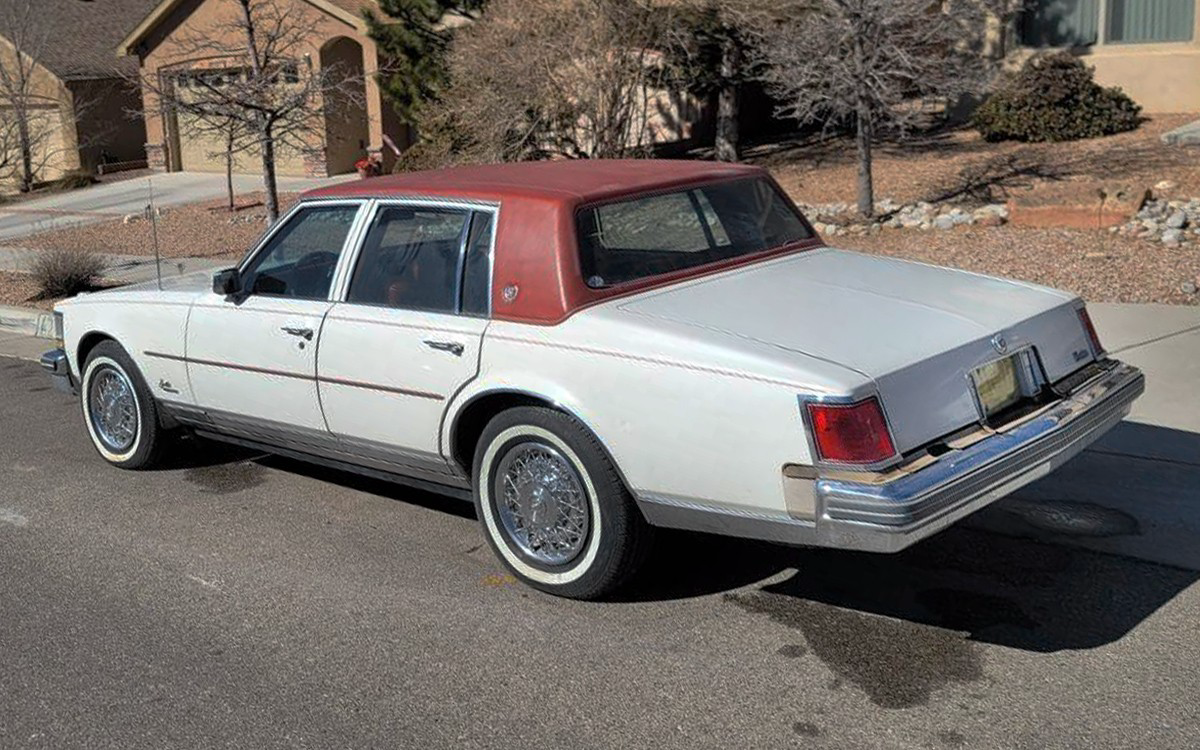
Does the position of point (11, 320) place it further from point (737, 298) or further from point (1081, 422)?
point (1081, 422)

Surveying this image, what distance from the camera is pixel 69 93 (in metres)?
31.3

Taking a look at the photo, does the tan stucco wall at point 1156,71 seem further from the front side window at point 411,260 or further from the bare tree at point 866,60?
the front side window at point 411,260

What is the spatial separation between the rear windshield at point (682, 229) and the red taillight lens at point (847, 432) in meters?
1.24

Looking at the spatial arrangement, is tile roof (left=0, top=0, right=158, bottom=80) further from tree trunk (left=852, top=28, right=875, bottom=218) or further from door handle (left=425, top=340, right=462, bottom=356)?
door handle (left=425, top=340, right=462, bottom=356)

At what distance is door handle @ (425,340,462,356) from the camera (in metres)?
5.19

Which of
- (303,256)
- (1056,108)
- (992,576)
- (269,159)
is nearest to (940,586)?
(992,576)

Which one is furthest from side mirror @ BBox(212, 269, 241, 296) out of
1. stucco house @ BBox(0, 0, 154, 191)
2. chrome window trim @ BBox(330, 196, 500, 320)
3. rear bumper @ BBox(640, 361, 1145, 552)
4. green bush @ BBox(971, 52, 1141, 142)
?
stucco house @ BBox(0, 0, 154, 191)

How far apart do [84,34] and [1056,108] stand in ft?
87.9

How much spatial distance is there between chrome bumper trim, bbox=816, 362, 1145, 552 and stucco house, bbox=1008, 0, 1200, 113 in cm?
1507

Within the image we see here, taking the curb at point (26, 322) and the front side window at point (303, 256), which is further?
the curb at point (26, 322)

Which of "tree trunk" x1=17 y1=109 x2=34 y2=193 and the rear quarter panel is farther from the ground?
"tree trunk" x1=17 y1=109 x2=34 y2=193

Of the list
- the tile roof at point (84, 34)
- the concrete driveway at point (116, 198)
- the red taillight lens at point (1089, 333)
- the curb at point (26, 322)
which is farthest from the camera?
the tile roof at point (84, 34)

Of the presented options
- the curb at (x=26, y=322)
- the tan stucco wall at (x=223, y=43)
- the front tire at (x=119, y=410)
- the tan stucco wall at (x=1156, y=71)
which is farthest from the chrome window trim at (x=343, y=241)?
the tan stucco wall at (x=223, y=43)

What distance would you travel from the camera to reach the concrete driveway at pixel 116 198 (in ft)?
73.0
